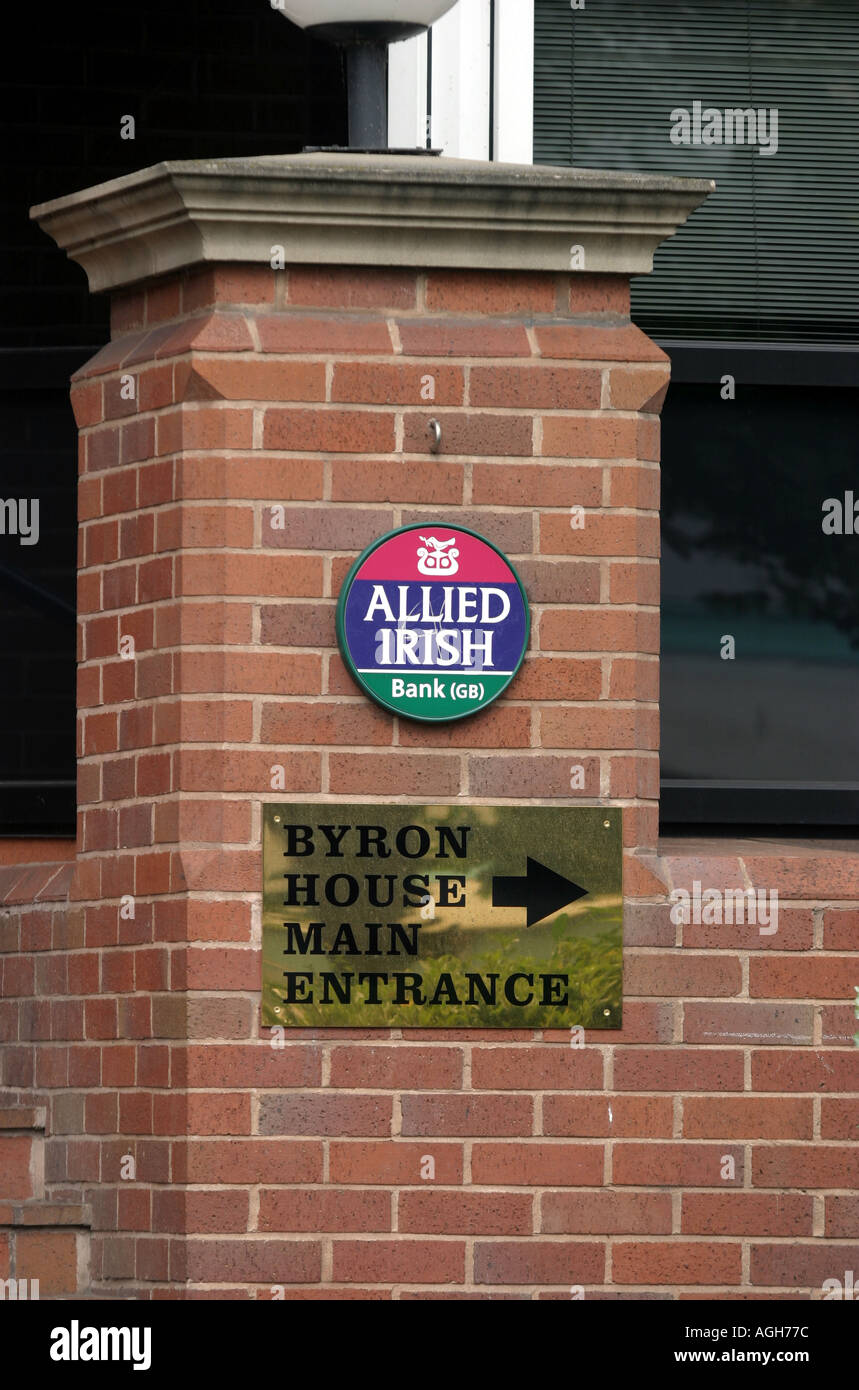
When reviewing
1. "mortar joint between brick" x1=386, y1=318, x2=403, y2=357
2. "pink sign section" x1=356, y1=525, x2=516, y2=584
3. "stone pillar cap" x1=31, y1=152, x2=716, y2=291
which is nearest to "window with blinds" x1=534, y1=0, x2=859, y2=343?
"stone pillar cap" x1=31, y1=152, x2=716, y2=291

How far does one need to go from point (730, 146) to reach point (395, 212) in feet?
5.15

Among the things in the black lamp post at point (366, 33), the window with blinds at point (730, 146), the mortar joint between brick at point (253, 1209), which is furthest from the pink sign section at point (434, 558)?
the mortar joint between brick at point (253, 1209)

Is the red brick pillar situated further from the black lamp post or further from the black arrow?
the black lamp post

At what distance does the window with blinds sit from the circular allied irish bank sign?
4.69ft

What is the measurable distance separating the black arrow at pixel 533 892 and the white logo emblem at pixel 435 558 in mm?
734

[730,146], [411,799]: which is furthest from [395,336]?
[730,146]

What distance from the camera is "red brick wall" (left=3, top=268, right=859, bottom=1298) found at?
552 centimetres

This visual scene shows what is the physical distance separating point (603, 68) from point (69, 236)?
1.70m

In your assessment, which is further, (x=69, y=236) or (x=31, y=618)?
(x=31, y=618)

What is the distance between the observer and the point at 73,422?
7160 millimetres

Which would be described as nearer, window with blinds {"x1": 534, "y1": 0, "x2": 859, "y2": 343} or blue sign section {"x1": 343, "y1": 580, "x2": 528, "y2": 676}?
blue sign section {"x1": 343, "y1": 580, "x2": 528, "y2": 676}

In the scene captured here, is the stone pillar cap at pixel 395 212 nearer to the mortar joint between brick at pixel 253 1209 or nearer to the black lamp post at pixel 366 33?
the black lamp post at pixel 366 33

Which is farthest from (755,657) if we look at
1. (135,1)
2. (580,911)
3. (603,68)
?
(135,1)

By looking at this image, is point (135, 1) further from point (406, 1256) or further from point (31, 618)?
point (406, 1256)
